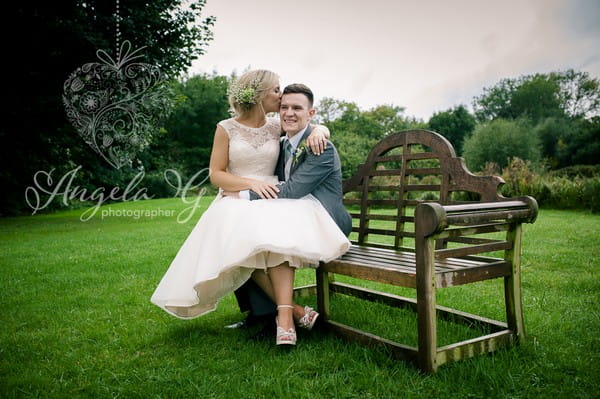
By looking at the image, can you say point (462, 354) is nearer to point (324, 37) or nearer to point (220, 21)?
point (324, 37)

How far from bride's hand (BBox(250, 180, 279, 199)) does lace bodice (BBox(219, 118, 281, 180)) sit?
0.34m

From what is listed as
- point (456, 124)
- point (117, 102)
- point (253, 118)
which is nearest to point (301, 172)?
point (253, 118)

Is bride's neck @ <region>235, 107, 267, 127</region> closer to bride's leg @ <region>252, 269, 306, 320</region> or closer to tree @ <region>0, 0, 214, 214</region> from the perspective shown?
bride's leg @ <region>252, 269, 306, 320</region>

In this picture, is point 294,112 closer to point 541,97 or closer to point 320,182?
point 320,182

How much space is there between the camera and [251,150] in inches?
140

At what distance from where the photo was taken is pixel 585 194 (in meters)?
13.2

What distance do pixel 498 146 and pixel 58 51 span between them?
2672cm

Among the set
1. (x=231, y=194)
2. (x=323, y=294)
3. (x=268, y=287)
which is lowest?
(x=323, y=294)

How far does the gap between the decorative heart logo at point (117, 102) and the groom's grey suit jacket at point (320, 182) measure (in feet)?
30.0

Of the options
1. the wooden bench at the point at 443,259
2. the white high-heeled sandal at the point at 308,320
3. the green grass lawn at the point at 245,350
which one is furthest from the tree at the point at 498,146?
the white high-heeled sandal at the point at 308,320

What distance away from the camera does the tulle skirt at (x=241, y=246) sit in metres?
2.77

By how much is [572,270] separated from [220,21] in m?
12.0

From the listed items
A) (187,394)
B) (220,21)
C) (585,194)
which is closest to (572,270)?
(187,394)

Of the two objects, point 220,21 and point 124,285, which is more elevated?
point 220,21
